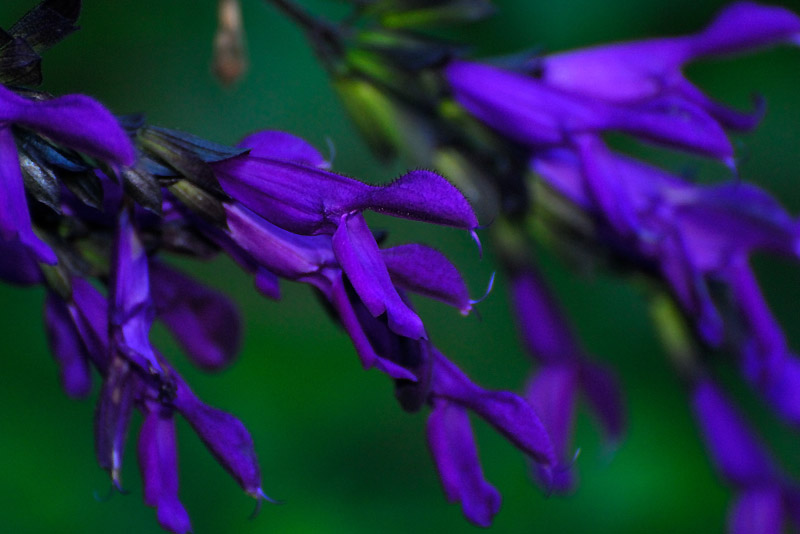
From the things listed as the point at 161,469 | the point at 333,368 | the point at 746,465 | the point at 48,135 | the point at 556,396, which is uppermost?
the point at 48,135

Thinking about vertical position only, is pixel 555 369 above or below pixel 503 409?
below

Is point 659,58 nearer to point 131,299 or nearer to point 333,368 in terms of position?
point 131,299

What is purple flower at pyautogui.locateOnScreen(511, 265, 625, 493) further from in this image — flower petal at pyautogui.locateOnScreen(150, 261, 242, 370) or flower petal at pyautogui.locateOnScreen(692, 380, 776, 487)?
flower petal at pyautogui.locateOnScreen(150, 261, 242, 370)

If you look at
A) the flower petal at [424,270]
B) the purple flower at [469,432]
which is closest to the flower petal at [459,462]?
the purple flower at [469,432]

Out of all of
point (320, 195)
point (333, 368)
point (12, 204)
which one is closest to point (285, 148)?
point (320, 195)

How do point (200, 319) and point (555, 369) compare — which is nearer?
point (200, 319)

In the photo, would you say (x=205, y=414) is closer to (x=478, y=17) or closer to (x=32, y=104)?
(x=32, y=104)

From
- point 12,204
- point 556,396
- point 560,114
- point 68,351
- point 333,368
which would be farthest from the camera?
point 333,368

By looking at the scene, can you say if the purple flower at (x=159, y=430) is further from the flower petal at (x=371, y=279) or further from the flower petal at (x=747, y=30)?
the flower petal at (x=747, y=30)
